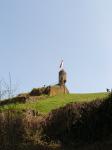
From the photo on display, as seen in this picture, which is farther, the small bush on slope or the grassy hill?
the small bush on slope

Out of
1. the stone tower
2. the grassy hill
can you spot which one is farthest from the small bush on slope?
the stone tower

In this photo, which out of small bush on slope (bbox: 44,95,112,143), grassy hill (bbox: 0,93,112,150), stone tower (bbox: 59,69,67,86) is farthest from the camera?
stone tower (bbox: 59,69,67,86)

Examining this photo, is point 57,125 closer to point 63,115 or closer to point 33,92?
point 63,115

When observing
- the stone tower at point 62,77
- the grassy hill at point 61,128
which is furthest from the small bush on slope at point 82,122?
the stone tower at point 62,77

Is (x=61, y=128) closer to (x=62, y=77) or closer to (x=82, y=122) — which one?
(x=82, y=122)

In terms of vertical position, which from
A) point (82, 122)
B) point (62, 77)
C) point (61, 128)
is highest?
point (62, 77)

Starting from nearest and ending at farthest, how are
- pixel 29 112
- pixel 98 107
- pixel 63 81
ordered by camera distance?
1. pixel 98 107
2. pixel 29 112
3. pixel 63 81

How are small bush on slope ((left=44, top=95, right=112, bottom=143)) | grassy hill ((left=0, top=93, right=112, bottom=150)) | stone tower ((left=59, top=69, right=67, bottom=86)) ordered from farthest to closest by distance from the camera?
stone tower ((left=59, top=69, right=67, bottom=86)) → small bush on slope ((left=44, top=95, right=112, bottom=143)) → grassy hill ((left=0, top=93, right=112, bottom=150))

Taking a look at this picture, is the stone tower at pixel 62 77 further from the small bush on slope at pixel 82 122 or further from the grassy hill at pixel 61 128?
the small bush on slope at pixel 82 122

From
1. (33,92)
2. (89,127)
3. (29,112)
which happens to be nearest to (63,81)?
(33,92)

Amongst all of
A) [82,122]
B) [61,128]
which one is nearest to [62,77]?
[61,128]

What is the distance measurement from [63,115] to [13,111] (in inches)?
165

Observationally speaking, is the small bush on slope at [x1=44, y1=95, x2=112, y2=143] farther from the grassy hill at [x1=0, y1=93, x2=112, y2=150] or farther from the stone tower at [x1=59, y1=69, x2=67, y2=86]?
the stone tower at [x1=59, y1=69, x2=67, y2=86]

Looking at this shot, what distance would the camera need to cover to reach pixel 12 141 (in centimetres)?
4059
